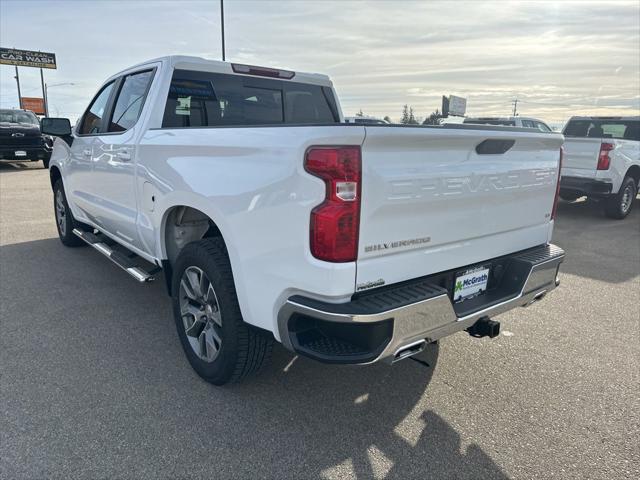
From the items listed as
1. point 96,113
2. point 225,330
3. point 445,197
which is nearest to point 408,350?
point 445,197

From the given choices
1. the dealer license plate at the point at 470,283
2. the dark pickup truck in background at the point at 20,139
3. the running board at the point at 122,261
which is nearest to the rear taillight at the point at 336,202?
the dealer license plate at the point at 470,283

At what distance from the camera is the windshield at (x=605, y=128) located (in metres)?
10.5

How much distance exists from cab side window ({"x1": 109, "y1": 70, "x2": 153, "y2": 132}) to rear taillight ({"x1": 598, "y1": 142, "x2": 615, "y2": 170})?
776cm

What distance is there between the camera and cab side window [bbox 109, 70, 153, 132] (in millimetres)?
3906

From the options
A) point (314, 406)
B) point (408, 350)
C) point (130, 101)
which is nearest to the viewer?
point (408, 350)

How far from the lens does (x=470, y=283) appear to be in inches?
110

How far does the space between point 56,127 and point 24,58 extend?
6004 cm

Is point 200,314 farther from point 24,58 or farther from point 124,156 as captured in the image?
point 24,58

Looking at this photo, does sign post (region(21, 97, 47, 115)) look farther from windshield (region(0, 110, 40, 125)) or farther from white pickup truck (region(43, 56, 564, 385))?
white pickup truck (region(43, 56, 564, 385))

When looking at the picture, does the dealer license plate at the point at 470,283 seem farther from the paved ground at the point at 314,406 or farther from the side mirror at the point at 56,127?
the side mirror at the point at 56,127

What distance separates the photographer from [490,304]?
2766 mm

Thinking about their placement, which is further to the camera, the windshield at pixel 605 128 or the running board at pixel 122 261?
the windshield at pixel 605 128

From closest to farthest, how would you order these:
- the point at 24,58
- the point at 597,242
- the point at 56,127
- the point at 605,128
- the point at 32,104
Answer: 1. the point at 56,127
2. the point at 597,242
3. the point at 605,128
4. the point at 24,58
5. the point at 32,104

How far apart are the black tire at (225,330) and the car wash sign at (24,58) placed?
62.5 metres
